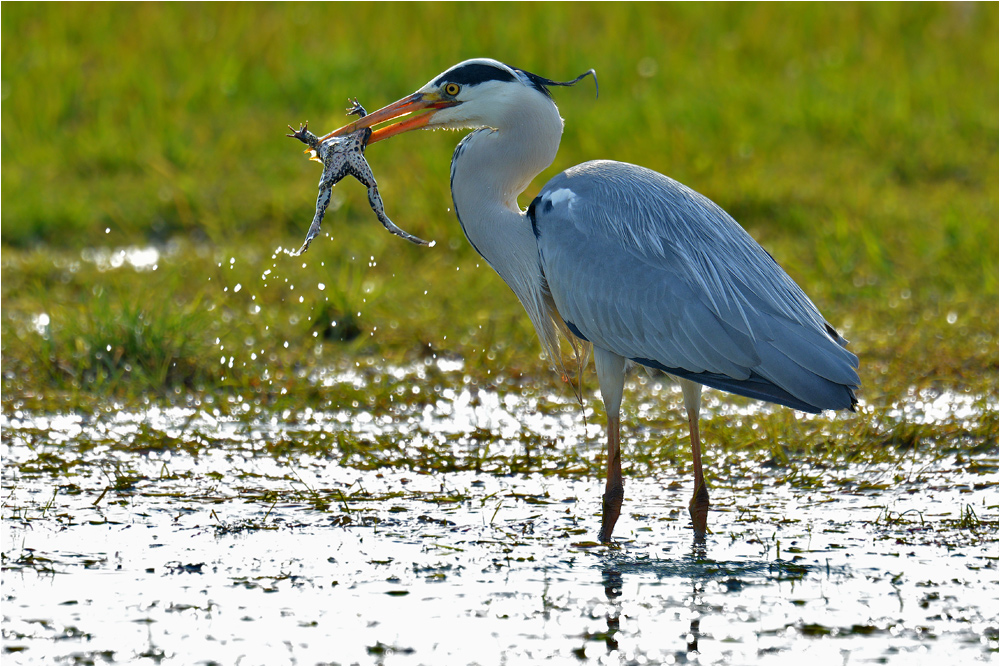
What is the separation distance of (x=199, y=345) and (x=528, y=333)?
4.88 ft

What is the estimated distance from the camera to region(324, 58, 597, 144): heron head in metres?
4.36

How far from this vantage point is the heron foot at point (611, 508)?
4.01 meters

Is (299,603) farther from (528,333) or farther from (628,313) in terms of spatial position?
(528,333)

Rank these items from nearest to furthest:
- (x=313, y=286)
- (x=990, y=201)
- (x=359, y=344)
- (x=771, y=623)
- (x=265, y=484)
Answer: (x=771, y=623) → (x=265, y=484) → (x=359, y=344) → (x=313, y=286) → (x=990, y=201)

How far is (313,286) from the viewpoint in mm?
6633

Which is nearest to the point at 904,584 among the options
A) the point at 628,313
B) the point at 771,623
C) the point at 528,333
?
the point at 771,623

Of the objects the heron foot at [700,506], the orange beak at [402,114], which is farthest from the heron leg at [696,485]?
the orange beak at [402,114]

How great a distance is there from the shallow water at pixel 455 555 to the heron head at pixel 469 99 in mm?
1166

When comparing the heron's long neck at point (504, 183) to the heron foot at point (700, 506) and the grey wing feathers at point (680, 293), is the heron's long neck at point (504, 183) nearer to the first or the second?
the grey wing feathers at point (680, 293)

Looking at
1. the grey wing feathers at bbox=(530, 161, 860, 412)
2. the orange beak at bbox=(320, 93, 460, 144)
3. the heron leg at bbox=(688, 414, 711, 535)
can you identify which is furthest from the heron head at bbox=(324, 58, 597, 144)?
the heron leg at bbox=(688, 414, 711, 535)

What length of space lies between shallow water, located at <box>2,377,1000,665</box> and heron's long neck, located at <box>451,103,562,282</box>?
0.79m

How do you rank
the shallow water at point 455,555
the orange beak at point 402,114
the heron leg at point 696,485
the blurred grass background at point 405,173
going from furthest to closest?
the blurred grass background at point 405,173, the orange beak at point 402,114, the heron leg at point 696,485, the shallow water at point 455,555

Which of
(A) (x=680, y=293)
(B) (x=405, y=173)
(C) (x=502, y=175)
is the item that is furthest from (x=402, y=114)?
(B) (x=405, y=173)

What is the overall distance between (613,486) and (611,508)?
8 centimetres
